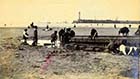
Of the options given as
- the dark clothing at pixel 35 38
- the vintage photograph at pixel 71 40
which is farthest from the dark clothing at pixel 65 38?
the dark clothing at pixel 35 38

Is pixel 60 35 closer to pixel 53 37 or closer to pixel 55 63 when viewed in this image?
pixel 53 37

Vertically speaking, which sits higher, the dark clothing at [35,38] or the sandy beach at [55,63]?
the dark clothing at [35,38]

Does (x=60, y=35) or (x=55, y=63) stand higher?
(x=60, y=35)

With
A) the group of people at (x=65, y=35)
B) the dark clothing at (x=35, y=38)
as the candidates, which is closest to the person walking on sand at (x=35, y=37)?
the dark clothing at (x=35, y=38)

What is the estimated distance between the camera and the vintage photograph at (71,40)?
1.79 meters

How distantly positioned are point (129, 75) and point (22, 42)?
0.55m

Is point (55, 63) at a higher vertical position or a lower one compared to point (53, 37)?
lower

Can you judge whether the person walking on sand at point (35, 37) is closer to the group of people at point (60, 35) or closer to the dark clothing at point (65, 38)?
the group of people at point (60, 35)

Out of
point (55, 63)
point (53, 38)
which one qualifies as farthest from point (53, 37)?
point (55, 63)

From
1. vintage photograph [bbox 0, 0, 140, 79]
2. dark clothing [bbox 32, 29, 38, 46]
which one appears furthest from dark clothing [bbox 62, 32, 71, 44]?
dark clothing [bbox 32, 29, 38, 46]

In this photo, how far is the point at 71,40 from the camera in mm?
1834

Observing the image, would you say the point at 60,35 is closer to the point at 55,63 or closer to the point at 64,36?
the point at 64,36

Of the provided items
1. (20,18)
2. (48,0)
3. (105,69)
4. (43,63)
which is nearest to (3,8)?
(20,18)

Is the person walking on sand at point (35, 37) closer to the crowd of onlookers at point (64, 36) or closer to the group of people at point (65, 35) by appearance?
the crowd of onlookers at point (64, 36)
